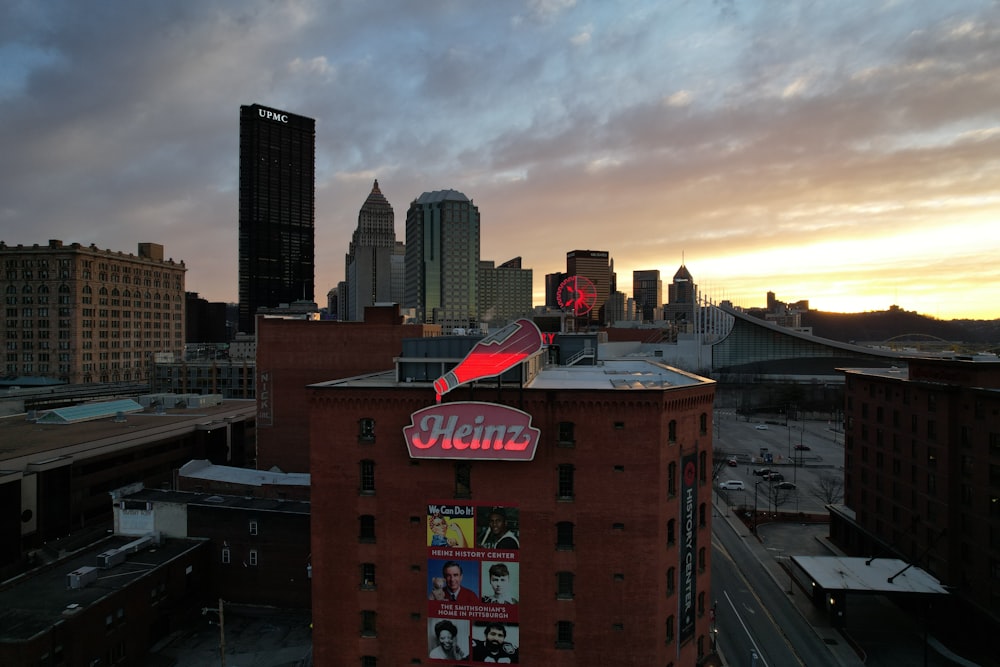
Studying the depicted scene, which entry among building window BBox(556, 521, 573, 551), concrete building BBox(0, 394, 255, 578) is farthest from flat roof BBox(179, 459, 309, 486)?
building window BBox(556, 521, 573, 551)

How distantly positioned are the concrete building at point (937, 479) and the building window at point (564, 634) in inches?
1236

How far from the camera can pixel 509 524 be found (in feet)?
93.4

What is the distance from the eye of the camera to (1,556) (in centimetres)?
A: 4662

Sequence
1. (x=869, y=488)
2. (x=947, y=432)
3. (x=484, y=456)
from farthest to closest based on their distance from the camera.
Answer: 1. (x=869, y=488)
2. (x=947, y=432)
3. (x=484, y=456)

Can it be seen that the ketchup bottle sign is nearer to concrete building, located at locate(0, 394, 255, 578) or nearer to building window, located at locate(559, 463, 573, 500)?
building window, located at locate(559, 463, 573, 500)

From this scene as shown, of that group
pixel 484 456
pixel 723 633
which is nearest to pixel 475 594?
pixel 484 456

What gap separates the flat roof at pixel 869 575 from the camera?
138ft

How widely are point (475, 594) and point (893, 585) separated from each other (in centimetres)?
3452

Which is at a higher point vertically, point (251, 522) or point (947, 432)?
point (947, 432)

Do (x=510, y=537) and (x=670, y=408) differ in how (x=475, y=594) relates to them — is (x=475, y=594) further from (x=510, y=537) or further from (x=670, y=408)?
(x=670, y=408)

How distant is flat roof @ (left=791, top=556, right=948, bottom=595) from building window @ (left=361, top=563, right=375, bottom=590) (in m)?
34.3

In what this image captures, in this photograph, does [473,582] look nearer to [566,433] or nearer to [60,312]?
[566,433]

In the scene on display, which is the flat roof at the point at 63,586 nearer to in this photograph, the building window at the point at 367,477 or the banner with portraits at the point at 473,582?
the building window at the point at 367,477

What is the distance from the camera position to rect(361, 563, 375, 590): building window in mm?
29938
